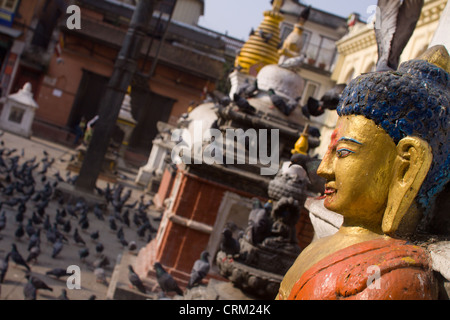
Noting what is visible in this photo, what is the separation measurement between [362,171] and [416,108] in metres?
0.28

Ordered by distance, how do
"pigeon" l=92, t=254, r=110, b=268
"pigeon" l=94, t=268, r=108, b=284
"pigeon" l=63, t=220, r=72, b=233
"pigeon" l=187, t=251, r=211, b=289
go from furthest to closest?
1. "pigeon" l=63, t=220, r=72, b=233
2. "pigeon" l=92, t=254, r=110, b=268
3. "pigeon" l=94, t=268, r=108, b=284
4. "pigeon" l=187, t=251, r=211, b=289

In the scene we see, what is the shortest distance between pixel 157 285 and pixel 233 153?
2.25m

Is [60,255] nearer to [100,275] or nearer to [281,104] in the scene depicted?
[100,275]

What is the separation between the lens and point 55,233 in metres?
9.38

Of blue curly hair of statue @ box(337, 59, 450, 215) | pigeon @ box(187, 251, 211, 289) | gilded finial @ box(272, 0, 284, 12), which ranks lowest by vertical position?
pigeon @ box(187, 251, 211, 289)

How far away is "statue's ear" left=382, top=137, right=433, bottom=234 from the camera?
165 cm

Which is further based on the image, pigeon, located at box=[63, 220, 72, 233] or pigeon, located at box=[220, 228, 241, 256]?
pigeon, located at box=[63, 220, 72, 233]

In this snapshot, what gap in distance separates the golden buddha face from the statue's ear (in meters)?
0.03

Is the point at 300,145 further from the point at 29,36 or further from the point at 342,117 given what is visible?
the point at 29,36

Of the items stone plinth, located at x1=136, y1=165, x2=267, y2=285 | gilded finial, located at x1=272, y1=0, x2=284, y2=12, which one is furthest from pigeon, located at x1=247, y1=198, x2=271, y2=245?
gilded finial, located at x1=272, y1=0, x2=284, y2=12

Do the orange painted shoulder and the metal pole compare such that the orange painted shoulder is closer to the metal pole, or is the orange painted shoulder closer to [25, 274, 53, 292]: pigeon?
[25, 274, 53, 292]: pigeon

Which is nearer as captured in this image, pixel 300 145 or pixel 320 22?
pixel 300 145

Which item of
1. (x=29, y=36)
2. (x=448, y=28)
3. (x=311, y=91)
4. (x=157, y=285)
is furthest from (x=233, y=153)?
(x=311, y=91)
